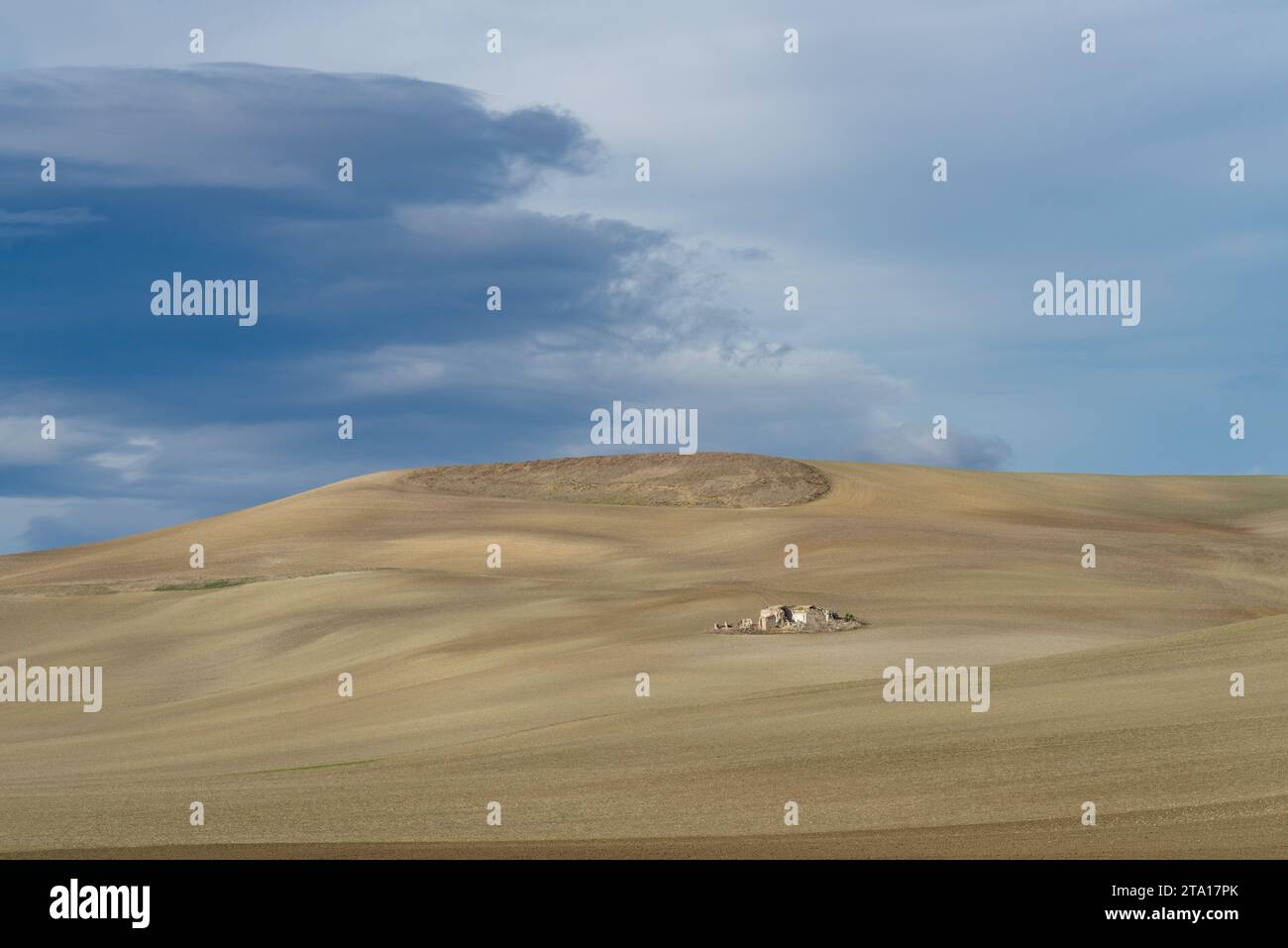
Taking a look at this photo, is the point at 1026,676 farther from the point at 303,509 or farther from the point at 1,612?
the point at 303,509

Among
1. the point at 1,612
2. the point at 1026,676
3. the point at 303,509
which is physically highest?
the point at 303,509

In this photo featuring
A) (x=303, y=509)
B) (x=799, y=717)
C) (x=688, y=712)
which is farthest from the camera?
(x=303, y=509)

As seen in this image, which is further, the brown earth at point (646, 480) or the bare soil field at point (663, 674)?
the brown earth at point (646, 480)

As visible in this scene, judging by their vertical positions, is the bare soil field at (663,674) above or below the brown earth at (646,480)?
below

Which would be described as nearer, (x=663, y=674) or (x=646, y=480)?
(x=663, y=674)

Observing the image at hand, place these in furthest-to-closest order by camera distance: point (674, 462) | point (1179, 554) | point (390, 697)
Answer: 1. point (674, 462)
2. point (1179, 554)
3. point (390, 697)

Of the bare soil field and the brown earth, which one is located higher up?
the brown earth

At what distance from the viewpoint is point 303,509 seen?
246 ft

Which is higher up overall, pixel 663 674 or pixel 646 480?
pixel 646 480

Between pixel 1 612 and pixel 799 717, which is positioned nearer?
pixel 799 717

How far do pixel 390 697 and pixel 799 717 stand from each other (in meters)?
12.9

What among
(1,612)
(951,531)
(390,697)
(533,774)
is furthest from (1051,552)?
(1,612)

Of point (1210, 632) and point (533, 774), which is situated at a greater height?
point (1210, 632)

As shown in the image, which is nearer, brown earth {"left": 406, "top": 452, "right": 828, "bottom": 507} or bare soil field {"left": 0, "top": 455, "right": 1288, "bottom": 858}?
bare soil field {"left": 0, "top": 455, "right": 1288, "bottom": 858}
